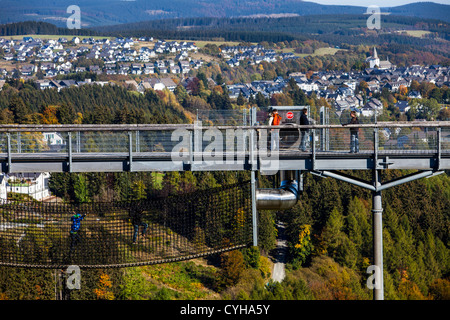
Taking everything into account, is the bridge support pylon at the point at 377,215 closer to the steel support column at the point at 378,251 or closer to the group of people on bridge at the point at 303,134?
the steel support column at the point at 378,251

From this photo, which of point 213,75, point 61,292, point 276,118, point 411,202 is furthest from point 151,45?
point 276,118

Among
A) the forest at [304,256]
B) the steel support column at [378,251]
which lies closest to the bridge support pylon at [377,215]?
the steel support column at [378,251]

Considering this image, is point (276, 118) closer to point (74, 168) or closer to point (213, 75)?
point (74, 168)

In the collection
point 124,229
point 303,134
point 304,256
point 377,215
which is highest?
point 303,134

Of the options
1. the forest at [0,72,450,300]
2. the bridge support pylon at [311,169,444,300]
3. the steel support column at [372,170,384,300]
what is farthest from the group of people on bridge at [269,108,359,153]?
the forest at [0,72,450,300]

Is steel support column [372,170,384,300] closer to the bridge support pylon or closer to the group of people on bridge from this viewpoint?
the bridge support pylon

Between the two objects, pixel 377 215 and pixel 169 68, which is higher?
pixel 169 68

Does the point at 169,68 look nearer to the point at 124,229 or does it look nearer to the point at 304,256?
the point at 304,256

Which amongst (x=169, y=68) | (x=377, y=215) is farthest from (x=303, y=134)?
(x=169, y=68)
